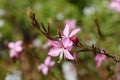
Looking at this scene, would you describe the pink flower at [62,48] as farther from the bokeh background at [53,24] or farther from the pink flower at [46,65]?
the bokeh background at [53,24]

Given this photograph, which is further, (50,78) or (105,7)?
(105,7)

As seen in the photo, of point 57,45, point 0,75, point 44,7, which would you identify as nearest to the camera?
point 57,45

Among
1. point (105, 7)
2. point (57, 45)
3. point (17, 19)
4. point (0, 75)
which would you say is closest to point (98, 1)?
point (105, 7)

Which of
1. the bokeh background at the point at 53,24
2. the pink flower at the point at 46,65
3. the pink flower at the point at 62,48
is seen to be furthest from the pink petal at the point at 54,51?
the bokeh background at the point at 53,24

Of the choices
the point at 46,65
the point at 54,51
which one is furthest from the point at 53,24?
the point at 54,51

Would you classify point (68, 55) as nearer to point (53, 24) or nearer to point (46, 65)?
point (46, 65)

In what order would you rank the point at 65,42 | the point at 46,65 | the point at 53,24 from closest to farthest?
the point at 65,42 → the point at 46,65 → the point at 53,24

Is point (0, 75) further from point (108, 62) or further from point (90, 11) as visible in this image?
point (90, 11)

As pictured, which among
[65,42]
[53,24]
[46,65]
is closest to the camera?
[65,42]

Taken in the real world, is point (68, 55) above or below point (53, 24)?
below
